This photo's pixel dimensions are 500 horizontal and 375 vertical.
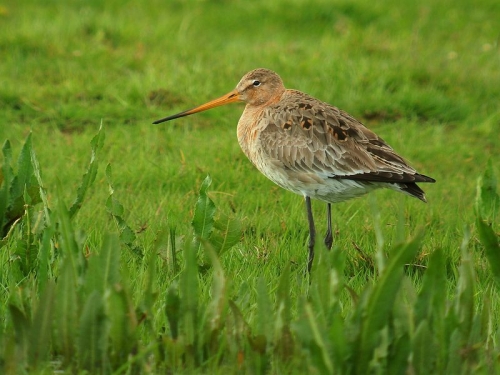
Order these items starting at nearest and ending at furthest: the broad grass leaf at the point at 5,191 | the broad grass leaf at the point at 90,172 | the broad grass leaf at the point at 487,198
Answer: the broad grass leaf at the point at 90,172, the broad grass leaf at the point at 5,191, the broad grass leaf at the point at 487,198

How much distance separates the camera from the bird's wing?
5613mm

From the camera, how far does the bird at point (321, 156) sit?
5594 millimetres

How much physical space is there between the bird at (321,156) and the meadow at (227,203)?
0.33 metres

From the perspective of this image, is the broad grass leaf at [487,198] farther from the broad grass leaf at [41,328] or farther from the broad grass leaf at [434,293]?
the broad grass leaf at [41,328]

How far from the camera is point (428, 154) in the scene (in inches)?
310

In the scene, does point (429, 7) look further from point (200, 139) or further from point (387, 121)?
point (200, 139)

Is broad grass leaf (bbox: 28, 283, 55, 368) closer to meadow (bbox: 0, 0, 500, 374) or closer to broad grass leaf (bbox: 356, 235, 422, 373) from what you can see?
meadow (bbox: 0, 0, 500, 374)

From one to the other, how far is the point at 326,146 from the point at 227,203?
982mm

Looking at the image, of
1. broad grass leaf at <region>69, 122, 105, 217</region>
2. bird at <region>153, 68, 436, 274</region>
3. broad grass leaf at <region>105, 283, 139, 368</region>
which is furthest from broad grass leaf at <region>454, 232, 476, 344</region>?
broad grass leaf at <region>69, 122, 105, 217</region>

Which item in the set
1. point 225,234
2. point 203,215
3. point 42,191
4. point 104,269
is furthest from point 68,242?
point 225,234

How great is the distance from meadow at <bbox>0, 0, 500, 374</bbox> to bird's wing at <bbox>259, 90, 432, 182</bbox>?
0.46 metres

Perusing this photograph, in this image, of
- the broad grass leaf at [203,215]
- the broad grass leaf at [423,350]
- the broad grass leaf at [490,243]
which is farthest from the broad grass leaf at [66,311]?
the broad grass leaf at [490,243]

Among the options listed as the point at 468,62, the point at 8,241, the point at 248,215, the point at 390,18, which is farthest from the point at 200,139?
the point at 390,18

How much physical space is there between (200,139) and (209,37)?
3491 millimetres
